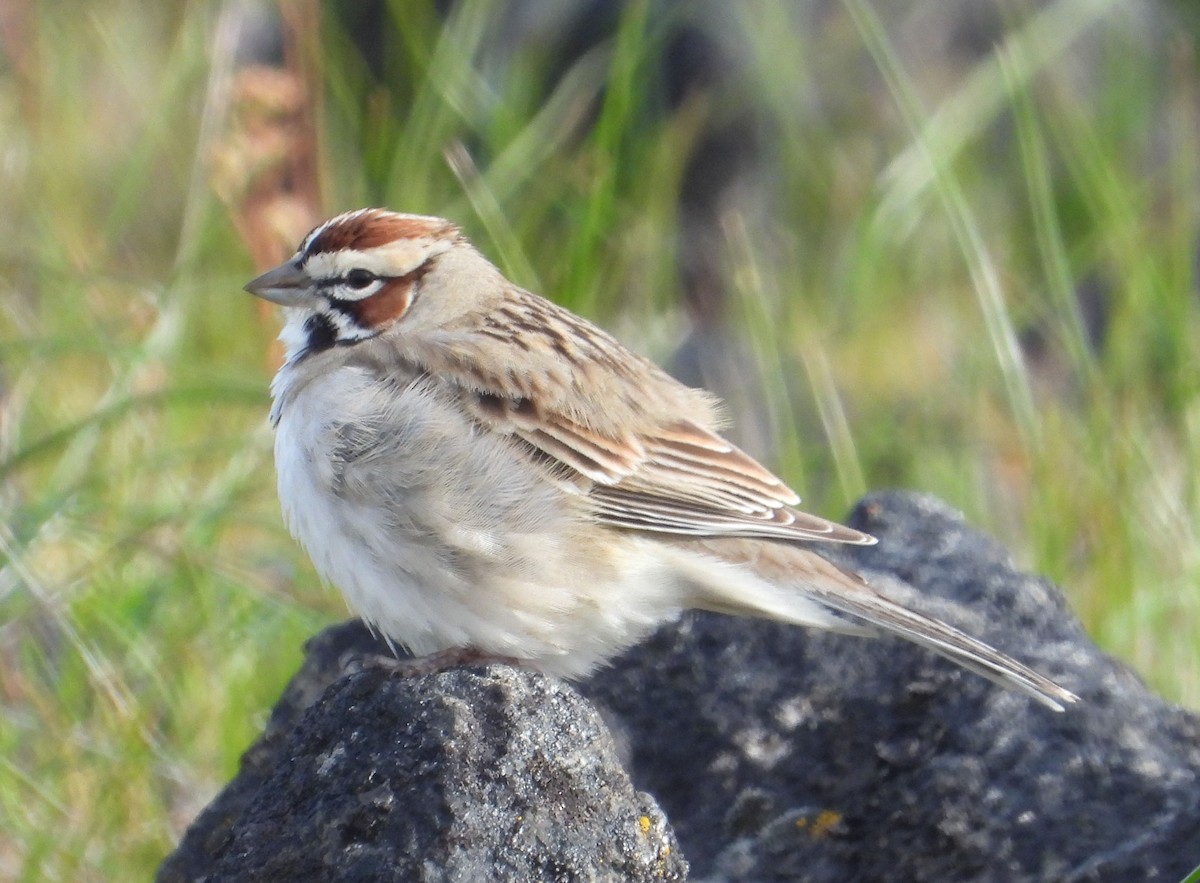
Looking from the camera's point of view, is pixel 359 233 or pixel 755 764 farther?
pixel 359 233

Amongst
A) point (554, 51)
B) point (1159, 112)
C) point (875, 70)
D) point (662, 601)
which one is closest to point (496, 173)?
point (554, 51)

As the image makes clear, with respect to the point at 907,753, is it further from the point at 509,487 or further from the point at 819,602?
the point at 509,487

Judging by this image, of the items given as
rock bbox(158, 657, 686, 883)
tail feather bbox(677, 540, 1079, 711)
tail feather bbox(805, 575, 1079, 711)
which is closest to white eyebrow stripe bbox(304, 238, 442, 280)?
tail feather bbox(677, 540, 1079, 711)

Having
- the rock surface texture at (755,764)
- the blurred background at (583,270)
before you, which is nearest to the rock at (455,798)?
the rock surface texture at (755,764)

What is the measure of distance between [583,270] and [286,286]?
1599 mm

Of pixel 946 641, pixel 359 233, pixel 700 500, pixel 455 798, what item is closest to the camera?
pixel 455 798

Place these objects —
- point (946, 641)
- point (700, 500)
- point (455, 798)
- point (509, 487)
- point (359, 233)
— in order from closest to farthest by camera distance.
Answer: point (455, 798)
point (946, 641)
point (509, 487)
point (700, 500)
point (359, 233)

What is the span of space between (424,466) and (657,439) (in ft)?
2.11

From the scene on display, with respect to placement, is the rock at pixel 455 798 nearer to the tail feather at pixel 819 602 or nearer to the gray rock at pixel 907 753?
the gray rock at pixel 907 753

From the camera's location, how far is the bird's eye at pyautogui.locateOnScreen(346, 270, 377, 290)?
4.43 meters

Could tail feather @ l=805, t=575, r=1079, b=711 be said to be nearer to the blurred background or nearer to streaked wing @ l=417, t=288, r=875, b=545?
streaked wing @ l=417, t=288, r=875, b=545

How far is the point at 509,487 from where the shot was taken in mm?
4020

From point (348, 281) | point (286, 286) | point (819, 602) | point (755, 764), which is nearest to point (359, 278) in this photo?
point (348, 281)

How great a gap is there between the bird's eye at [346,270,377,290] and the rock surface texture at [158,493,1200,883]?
890 mm
